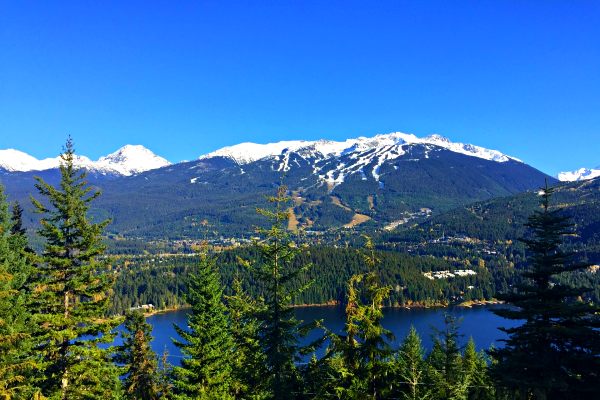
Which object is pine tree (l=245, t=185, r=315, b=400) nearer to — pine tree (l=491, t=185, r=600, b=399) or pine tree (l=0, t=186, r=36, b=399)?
pine tree (l=491, t=185, r=600, b=399)

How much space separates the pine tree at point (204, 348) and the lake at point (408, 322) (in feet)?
252

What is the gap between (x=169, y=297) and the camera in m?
189

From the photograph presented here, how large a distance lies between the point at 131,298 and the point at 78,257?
590 ft

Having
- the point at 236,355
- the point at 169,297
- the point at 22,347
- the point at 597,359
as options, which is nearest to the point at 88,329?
the point at 22,347

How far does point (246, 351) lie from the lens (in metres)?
30.4

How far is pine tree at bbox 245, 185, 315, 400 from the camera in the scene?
74.1ft

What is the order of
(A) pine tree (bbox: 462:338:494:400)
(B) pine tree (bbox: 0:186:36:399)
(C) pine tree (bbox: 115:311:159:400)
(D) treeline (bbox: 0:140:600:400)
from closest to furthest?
(D) treeline (bbox: 0:140:600:400)
(B) pine tree (bbox: 0:186:36:399)
(A) pine tree (bbox: 462:338:494:400)
(C) pine tree (bbox: 115:311:159:400)

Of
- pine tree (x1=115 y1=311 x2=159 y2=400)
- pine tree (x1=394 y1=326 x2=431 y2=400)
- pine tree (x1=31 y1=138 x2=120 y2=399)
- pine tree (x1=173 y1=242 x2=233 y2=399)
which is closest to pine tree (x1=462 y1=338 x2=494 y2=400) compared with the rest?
pine tree (x1=394 y1=326 x2=431 y2=400)

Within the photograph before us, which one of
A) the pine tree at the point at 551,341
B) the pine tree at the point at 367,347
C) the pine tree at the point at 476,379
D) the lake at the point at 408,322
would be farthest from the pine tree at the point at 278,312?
the lake at the point at 408,322

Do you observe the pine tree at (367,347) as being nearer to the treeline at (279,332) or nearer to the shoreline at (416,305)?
the treeline at (279,332)

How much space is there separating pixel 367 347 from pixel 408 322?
13371cm

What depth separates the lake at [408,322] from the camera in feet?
389

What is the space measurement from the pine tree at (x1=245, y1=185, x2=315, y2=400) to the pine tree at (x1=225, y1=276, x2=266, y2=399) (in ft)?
2.45

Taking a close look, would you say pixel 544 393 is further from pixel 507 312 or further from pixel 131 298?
pixel 131 298
